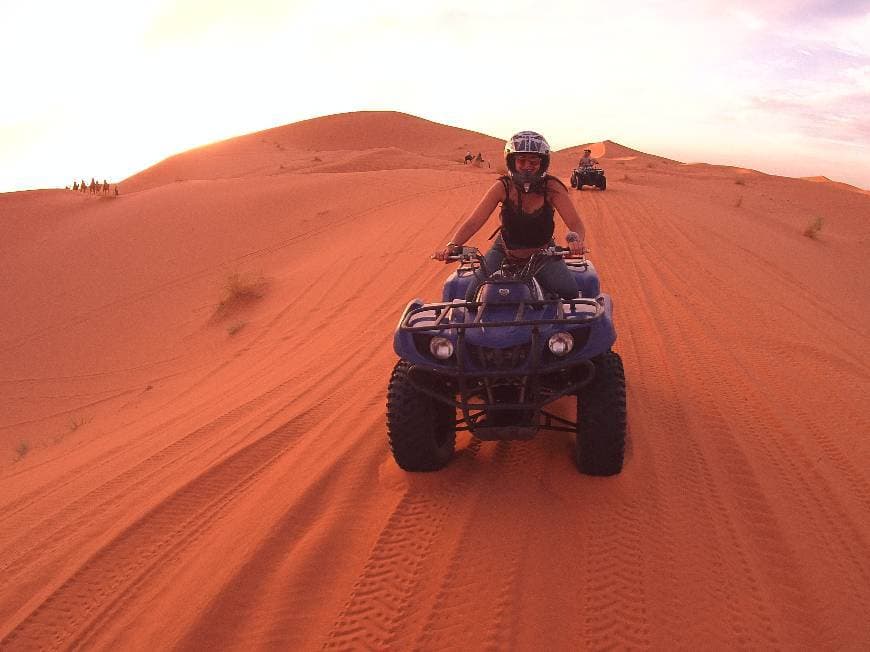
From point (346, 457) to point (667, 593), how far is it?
7.60ft

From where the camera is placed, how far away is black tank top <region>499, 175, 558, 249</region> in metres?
4.98

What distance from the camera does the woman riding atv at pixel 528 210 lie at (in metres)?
4.71

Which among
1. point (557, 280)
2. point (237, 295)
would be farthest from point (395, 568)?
point (237, 295)

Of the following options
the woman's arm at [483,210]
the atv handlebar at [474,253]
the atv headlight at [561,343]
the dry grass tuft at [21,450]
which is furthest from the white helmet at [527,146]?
the dry grass tuft at [21,450]

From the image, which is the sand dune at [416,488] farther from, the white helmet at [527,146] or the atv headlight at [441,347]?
the white helmet at [527,146]

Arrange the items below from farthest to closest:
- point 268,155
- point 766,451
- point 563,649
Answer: point 268,155
point 766,451
point 563,649

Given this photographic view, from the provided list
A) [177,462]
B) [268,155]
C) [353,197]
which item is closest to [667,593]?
[177,462]

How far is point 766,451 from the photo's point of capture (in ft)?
14.9

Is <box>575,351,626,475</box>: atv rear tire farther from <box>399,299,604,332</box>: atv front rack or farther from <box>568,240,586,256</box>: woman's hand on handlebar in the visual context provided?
<box>568,240,586,256</box>: woman's hand on handlebar

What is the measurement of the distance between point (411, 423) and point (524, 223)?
1840 mm

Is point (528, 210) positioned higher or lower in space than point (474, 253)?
higher

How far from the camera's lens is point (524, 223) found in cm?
500

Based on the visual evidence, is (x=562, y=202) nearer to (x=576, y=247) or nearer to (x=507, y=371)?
(x=576, y=247)

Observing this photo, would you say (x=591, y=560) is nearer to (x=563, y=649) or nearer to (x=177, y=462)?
(x=563, y=649)
